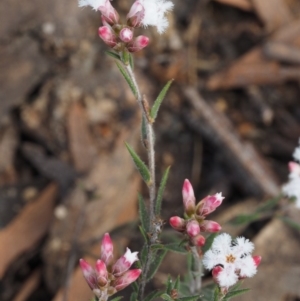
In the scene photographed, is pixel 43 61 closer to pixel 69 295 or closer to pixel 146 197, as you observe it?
pixel 146 197

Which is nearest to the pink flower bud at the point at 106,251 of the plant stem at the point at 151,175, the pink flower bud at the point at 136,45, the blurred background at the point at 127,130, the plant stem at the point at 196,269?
the plant stem at the point at 151,175

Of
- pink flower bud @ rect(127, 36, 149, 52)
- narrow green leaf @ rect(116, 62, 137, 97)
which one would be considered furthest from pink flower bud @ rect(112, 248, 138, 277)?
pink flower bud @ rect(127, 36, 149, 52)

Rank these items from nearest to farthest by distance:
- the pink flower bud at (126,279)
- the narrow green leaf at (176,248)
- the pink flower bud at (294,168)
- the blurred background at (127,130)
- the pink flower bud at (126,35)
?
the pink flower bud at (126,35) < the pink flower bud at (126,279) < the narrow green leaf at (176,248) < the pink flower bud at (294,168) < the blurred background at (127,130)

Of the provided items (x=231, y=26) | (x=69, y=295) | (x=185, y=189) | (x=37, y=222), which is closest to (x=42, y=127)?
(x=37, y=222)

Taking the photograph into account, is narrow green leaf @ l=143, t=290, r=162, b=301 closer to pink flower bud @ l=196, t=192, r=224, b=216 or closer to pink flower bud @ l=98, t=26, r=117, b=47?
pink flower bud @ l=196, t=192, r=224, b=216

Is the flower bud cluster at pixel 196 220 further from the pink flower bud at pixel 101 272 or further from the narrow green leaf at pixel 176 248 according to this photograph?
the pink flower bud at pixel 101 272

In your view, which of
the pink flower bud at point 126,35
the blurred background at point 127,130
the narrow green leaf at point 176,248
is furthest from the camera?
the blurred background at point 127,130

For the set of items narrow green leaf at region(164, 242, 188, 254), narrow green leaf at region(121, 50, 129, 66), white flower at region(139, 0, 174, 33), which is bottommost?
narrow green leaf at region(164, 242, 188, 254)
